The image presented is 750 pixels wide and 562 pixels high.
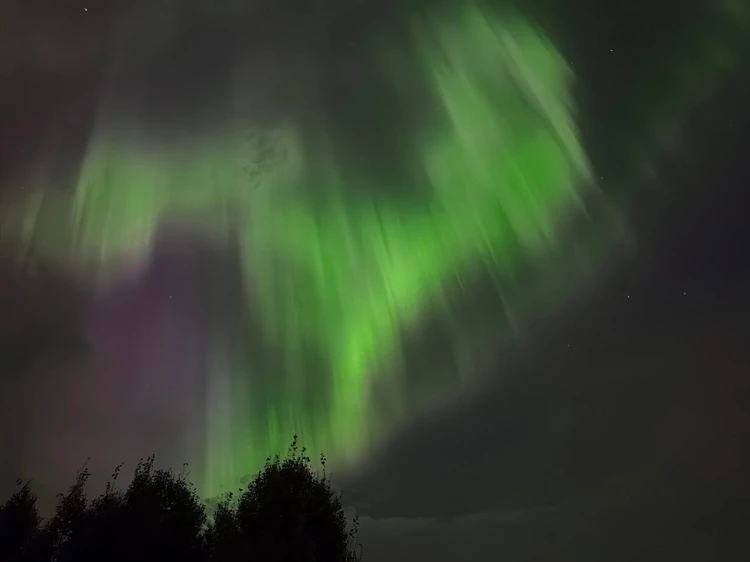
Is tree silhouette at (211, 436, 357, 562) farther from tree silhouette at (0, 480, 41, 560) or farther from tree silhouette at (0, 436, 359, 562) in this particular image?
tree silhouette at (0, 480, 41, 560)

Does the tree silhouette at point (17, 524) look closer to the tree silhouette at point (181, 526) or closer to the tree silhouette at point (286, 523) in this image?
the tree silhouette at point (181, 526)


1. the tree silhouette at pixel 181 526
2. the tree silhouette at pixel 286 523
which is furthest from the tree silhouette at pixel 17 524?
the tree silhouette at pixel 286 523

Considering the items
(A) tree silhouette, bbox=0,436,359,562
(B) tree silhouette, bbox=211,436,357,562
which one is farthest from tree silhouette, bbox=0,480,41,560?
(B) tree silhouette, bbox=211,436,357,562

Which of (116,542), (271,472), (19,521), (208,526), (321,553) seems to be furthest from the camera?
(19,521)

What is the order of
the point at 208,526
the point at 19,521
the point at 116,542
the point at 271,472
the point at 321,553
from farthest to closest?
1. the point at 19,521
2. the point at 208,526
3. the point at 271,472
4. the point at 321,553
5. the point at 116,542


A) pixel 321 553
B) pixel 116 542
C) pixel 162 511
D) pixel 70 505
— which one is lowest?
pixel 321 553

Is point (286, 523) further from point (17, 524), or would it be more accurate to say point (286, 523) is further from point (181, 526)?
point (17, 524)

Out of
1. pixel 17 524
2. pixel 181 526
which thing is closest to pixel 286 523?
pixel 181 526

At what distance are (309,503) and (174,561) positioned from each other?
11.2 metres

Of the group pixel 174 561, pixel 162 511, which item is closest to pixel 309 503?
pixel 174 561

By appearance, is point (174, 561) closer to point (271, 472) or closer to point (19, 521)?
point (271, 472)

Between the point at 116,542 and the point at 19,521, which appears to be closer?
the point at 116,542

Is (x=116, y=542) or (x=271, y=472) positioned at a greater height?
(x=271, y=472)

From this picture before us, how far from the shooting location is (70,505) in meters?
50.5
